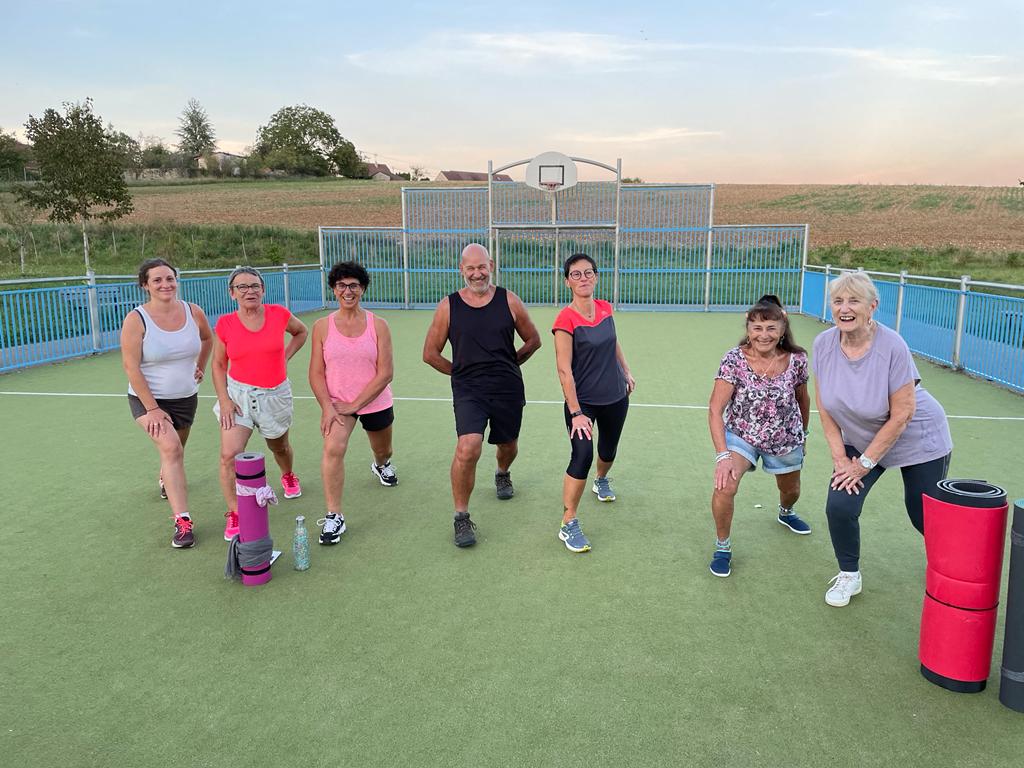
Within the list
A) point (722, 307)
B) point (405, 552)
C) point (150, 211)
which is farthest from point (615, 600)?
point (150, 211)

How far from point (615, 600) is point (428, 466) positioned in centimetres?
264

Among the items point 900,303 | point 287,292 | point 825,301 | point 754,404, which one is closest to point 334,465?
point 754,404

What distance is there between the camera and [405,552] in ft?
14.4

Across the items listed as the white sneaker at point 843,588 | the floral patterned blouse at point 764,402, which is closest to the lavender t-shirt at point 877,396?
the floral patterned blouse at point 764,402

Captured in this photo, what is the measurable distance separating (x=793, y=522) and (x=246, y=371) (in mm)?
3396

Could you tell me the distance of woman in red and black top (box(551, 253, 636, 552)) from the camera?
168 inches

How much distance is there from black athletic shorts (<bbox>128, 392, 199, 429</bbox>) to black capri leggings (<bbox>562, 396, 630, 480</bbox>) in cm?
233

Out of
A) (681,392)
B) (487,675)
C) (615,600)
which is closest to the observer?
(487,675)

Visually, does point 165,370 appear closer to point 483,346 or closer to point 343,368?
point 343,368

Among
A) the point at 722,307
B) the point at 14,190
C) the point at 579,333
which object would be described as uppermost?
the point at 14,190

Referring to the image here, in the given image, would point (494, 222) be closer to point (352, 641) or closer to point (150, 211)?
point (352, 641)

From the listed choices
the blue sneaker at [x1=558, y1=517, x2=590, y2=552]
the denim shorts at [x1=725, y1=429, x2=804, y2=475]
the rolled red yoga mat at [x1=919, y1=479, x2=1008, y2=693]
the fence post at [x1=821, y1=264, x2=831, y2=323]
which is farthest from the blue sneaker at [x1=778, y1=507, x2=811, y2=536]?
the fence post at [x1=821, y1=264, x2=831, y2=323]

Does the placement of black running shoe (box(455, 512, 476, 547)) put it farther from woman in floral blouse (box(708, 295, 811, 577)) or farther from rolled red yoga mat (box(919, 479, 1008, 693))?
rolled red yoga mat (box(919, 479, 1008, 693))

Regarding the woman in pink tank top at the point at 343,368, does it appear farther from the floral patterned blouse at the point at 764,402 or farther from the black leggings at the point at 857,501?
the black leggings at the point at 857,501
